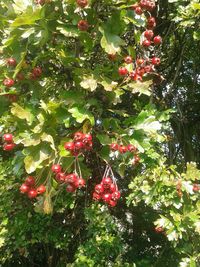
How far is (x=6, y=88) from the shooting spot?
2539 millimetres

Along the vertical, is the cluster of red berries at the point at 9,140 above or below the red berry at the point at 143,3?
below

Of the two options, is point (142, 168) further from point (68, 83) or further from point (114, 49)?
point (114, 49)

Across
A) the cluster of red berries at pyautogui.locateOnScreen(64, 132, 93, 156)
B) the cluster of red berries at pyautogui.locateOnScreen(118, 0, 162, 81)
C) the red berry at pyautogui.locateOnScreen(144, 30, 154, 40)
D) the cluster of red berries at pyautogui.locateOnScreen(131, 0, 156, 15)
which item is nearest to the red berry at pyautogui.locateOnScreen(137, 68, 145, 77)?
the cluster of red berries at pyautogui.locateOnScreen(118, 0, 162, 81)

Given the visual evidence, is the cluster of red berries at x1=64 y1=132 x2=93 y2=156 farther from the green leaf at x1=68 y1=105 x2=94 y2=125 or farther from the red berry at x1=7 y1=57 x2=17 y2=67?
the red berry at x1=7 y1=57 x2=17 y2=67

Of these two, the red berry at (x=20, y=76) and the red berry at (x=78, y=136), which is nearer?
the red berry at (x=78, y=136)

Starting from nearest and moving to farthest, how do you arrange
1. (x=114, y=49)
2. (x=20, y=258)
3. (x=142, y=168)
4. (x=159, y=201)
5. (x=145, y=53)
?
1. (x=114, y=49)
2. (x=159, y=201)
3. (x=145, y=53)
4. (x=142, y=168)
5. (x=20, y=258)

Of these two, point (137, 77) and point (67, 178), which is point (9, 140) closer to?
point (67, 178)

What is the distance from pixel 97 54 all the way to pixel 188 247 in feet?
4.91

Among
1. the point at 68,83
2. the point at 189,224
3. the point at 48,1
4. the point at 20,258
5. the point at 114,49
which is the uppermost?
the point at 48,1

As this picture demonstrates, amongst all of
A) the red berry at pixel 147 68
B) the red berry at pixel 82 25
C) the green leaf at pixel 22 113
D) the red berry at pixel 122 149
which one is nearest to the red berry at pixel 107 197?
the red berry at pixel 122 149

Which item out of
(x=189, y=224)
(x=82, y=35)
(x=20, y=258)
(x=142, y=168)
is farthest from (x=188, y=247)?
(x=20, y=258)

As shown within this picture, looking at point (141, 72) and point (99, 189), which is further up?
point (141, 72)

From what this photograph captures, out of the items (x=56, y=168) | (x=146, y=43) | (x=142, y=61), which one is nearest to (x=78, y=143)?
(x=56, y=168)

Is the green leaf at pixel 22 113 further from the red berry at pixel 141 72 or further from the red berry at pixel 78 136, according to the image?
the red berry at pixel 141 72
